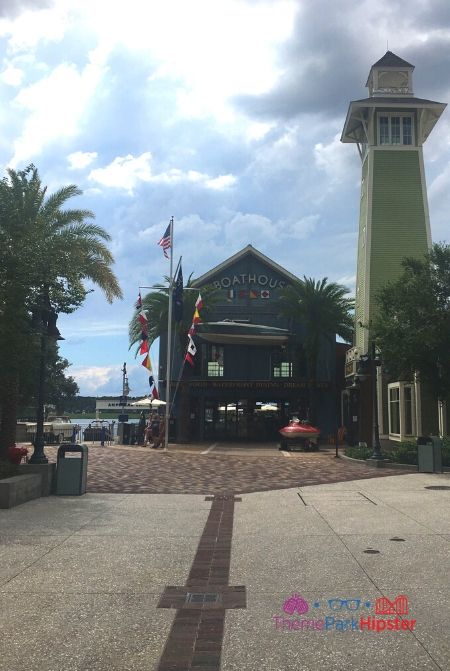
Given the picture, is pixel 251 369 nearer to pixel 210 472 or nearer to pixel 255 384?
pixel 255 384

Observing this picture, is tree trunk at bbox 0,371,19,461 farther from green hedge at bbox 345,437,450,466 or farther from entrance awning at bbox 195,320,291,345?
entrance awning at bbox 195,320,291,345

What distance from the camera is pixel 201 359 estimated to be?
116 ft

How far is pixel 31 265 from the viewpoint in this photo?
12.6 meters

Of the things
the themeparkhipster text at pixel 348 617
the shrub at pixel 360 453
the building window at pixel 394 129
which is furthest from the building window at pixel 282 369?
the themeparkhipster text at pixel 348 617

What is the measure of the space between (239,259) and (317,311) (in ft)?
24.1

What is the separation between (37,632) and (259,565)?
273 cm

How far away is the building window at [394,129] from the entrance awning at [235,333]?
12.1 meters

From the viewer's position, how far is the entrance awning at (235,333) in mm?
31422

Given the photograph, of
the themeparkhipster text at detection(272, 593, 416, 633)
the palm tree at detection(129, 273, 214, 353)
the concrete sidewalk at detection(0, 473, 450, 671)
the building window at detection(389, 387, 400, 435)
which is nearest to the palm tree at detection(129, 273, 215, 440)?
the palm tree at detection(129, 273, 214, 353)

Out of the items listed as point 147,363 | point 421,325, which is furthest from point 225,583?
point 147,363

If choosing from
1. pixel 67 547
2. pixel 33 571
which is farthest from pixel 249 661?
pixel 67 547

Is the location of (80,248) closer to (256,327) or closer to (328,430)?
(256,327)

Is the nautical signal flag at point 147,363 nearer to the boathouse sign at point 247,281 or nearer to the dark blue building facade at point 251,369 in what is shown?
the dark blue building facade at point 251,369

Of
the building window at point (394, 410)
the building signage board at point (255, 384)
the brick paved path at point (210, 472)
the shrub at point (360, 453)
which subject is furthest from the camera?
the building signage board at point (255, 384)
